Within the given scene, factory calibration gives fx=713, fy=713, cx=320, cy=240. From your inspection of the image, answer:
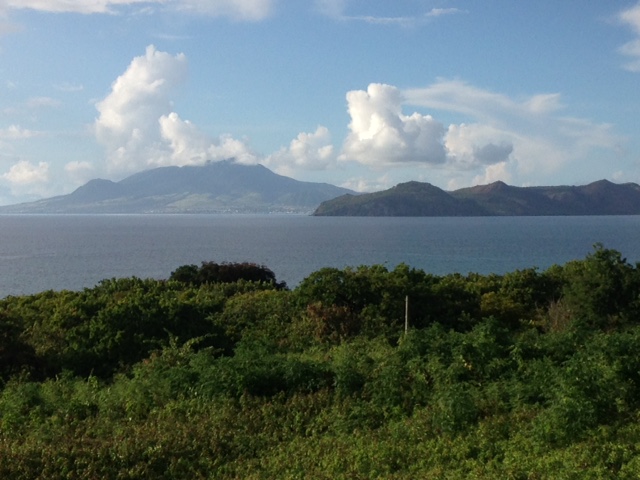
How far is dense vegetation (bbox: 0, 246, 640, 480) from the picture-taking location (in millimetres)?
9875

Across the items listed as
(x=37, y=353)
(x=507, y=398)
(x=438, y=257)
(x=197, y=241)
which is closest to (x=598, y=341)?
(x=507, y=398)

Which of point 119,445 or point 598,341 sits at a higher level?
point 598,341

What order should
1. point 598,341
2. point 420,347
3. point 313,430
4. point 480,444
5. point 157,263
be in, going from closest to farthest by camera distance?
point 480,444 < point 313,430 < point 598,341 < point 420,347 < point 157,263

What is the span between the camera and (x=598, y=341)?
42.9ft

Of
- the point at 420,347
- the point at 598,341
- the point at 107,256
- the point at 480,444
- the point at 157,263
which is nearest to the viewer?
the point at 480,444

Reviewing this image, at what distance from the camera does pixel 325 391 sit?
43.4 feet

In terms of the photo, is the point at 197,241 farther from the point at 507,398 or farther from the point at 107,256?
the point at 507,398

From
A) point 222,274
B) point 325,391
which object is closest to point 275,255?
point 222,274

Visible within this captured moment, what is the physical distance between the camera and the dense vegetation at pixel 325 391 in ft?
32.4

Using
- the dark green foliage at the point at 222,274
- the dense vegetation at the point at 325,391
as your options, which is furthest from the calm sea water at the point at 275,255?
the dense vegetation at the point at 325,391

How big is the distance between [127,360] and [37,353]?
2349mm

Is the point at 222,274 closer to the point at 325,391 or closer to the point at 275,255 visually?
the point at 325,391

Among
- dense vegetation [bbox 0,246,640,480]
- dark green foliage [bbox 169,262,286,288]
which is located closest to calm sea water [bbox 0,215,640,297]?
dark green foliage [bbox 169,262,286,288]

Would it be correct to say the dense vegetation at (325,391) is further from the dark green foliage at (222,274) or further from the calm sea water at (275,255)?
the calm sea water at (275,255)
